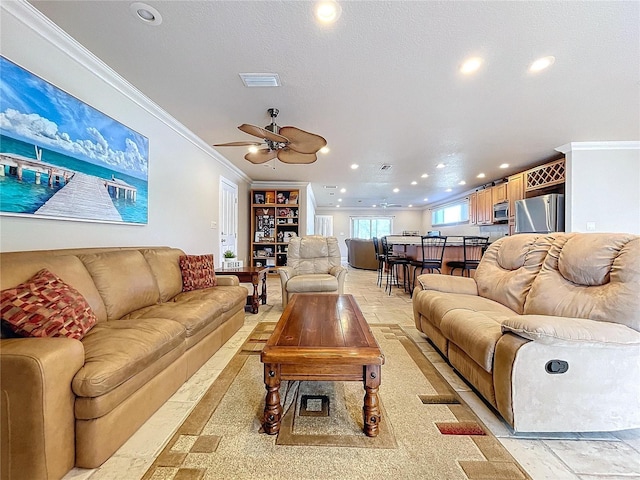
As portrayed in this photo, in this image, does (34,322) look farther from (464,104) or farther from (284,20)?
(464,104)

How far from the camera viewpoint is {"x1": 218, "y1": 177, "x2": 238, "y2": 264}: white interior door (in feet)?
17.4

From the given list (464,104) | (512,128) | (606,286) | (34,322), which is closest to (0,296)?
(34,322)

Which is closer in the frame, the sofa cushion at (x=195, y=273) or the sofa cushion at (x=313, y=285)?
the sofa cushion at (x=195, y=273)

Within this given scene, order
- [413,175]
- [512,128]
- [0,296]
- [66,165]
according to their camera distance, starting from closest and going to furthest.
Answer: [0,296]
[66,165]
[512,128]
[413,175]

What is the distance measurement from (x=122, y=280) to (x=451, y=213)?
10109 millimetres

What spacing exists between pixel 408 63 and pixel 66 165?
9.12ft

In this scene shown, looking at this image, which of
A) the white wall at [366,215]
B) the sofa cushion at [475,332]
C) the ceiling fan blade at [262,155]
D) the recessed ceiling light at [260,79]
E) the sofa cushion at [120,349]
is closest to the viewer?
the sofa cushion at [120,349]

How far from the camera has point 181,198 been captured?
3.79m

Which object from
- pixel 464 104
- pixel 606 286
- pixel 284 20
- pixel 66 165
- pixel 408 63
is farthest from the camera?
pixel 464 104

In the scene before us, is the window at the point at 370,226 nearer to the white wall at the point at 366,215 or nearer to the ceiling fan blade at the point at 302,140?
the white wall at the point at 366,215

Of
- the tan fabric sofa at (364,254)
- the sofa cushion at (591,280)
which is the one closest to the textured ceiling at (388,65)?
the sofa cushion at (591,280)

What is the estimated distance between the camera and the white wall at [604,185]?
4.23 metres

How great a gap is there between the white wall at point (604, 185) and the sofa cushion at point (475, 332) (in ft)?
12.2

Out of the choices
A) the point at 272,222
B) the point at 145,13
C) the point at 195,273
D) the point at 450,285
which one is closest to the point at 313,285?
the point at 195,273
